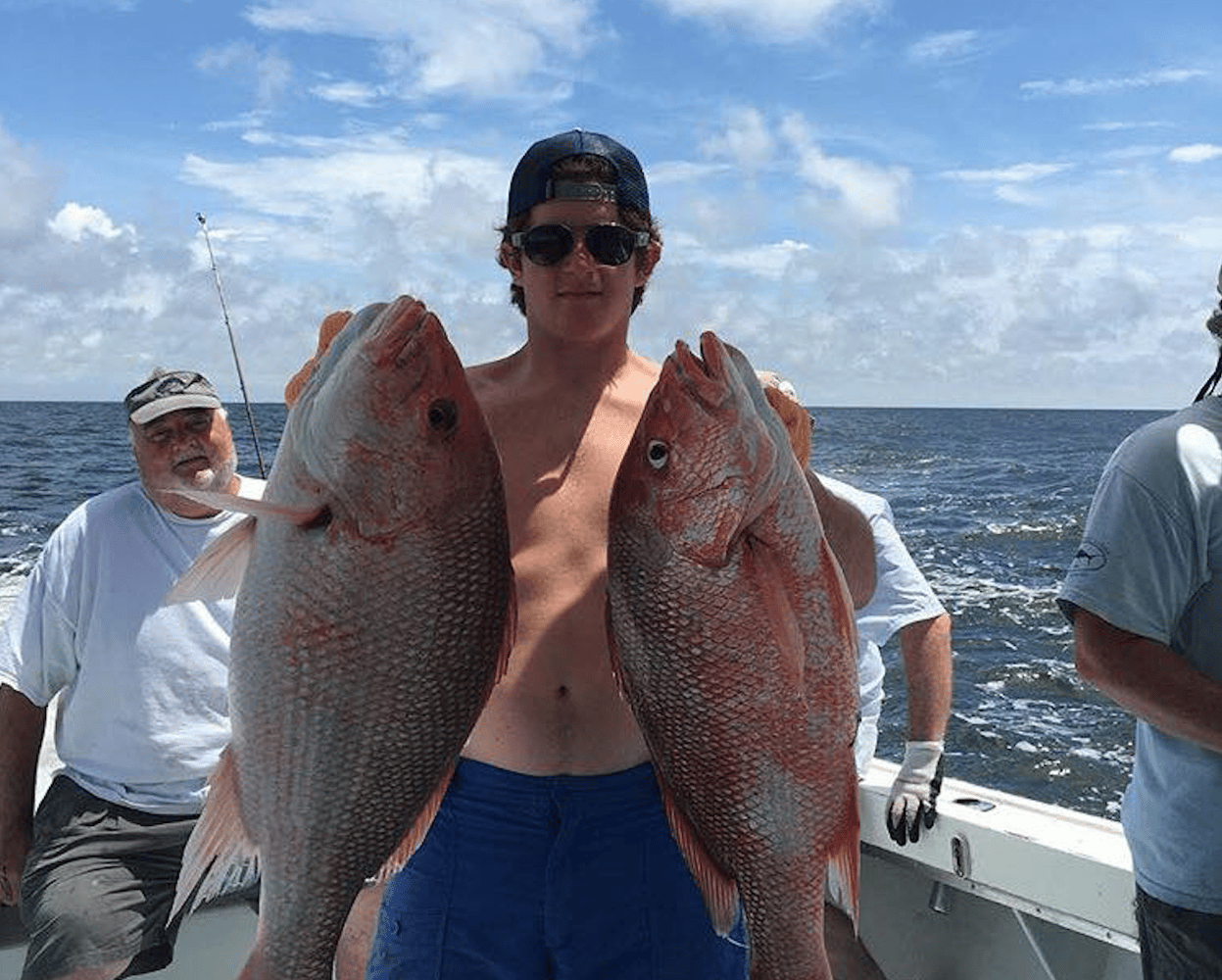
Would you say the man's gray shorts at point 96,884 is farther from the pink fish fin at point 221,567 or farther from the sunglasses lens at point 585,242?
the sunglasses lens at point 585,242

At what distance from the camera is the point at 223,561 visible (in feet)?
6.06

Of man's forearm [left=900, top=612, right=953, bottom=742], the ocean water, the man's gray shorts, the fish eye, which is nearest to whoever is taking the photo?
the fish eye

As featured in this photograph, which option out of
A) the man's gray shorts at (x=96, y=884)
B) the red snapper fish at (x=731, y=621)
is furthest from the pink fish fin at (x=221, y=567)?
the man's gray shorts at (x=96, y=884)

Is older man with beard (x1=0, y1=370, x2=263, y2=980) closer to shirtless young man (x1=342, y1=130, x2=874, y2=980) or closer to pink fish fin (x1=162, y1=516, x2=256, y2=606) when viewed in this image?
shirtless young man (x1=342, y1=130, x2=874, y2=980)

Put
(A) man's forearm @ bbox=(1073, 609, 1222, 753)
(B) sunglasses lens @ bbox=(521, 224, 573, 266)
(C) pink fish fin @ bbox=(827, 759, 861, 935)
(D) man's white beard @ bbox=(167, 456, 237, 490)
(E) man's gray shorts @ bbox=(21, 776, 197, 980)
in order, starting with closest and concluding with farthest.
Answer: (C) pink fish fin @ bbox=(827, 759, 861, 935) < (B) sunglasses lens @ bbox=(521, 224, 573, 266) < (A) man's forearm @ bbox=(1073, 609, 1222, 753) < (E) man's gray shorts @ bbox=(21, 776, 197, 980) < (D) man's white beard @ bbox=(167, 456, 237, 490)

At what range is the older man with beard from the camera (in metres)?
3.90

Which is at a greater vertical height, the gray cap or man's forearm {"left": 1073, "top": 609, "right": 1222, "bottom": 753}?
the gray cap

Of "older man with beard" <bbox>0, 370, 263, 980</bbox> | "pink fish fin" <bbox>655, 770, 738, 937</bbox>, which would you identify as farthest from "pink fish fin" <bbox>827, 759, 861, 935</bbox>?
"older man with beard" <bbox>0, 370, 263, 980</bbox>

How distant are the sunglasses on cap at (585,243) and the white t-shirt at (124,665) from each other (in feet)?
6.78

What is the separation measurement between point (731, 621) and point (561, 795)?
0.70m

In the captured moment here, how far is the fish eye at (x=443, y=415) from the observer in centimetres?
178

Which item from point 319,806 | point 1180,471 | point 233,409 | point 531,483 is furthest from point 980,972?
point 233,409

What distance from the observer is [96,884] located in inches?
149

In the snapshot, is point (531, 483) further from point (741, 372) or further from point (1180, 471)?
point (1180, 471)
